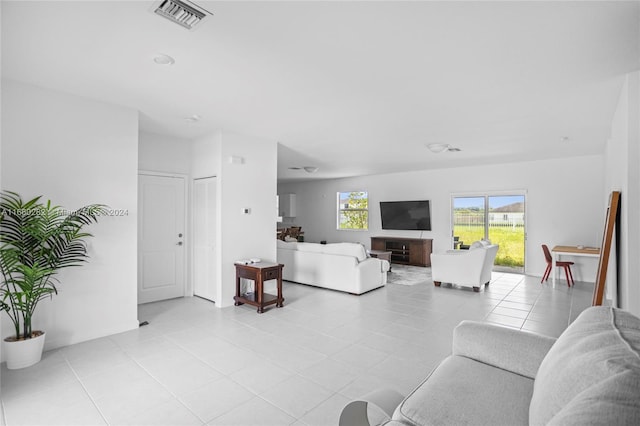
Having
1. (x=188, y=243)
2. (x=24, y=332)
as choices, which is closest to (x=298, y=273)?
(x=188, y=243)

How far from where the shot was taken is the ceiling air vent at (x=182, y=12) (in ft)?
6.86

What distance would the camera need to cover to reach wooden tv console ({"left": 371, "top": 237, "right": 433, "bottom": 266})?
9.02 m

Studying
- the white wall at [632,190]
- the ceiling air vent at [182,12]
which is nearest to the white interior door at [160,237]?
the ceiling air vent at [182,12]

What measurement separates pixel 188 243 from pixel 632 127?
5.92m

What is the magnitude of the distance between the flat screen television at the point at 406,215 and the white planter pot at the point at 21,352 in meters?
8.46

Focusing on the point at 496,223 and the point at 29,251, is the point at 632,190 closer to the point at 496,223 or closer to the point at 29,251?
the point at 496,223

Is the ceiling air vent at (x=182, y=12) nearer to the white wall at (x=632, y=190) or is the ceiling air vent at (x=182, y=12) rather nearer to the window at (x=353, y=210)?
the white wall at (x=632, y=190)

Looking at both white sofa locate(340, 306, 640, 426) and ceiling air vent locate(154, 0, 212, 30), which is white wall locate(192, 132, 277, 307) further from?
white sofa locate(340, 306, 640, 426)

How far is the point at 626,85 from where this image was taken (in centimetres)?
317

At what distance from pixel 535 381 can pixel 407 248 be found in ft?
26.1

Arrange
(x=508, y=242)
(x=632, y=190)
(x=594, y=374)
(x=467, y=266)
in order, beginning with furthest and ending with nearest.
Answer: (x=508, y=242) → (x=467, y=266) → (x=632, y=190) → (x=594, y=374)

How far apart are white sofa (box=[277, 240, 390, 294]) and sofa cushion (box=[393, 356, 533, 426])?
396 centimetres

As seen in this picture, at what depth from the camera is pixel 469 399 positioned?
1.53 m

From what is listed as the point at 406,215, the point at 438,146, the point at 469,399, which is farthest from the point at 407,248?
the point at 469,399
